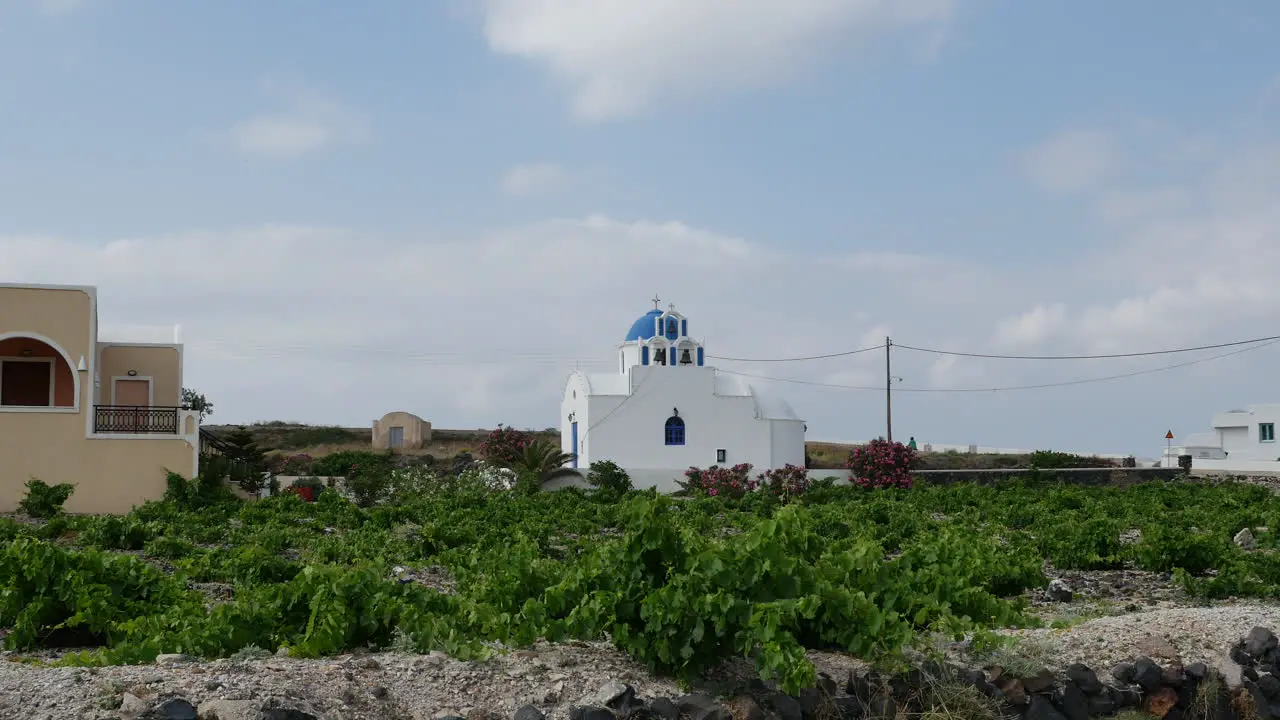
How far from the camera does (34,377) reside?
26625mm

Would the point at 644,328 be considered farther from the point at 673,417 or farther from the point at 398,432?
the point at 398,432

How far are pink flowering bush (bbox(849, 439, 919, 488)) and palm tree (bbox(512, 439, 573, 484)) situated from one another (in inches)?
364

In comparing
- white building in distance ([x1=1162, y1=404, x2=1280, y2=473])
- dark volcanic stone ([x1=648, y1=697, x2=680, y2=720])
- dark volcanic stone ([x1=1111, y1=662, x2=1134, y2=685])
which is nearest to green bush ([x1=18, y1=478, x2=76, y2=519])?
dark volcanic stone ([x1=648, y1=697, x2=680, y2=720])

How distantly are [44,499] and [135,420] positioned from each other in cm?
360

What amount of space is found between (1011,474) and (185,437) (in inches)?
1064

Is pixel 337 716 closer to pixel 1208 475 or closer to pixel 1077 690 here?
pixel 1077 690

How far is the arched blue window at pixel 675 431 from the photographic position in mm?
37375

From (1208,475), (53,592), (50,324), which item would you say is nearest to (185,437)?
(50,324)

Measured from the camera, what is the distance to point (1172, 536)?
1353cm

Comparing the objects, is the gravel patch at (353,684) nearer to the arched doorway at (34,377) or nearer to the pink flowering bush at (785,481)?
the arched doorway at (34,377)

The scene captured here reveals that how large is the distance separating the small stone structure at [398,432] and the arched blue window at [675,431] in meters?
21.3

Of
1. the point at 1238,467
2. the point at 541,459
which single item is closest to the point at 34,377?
the point at 541,459

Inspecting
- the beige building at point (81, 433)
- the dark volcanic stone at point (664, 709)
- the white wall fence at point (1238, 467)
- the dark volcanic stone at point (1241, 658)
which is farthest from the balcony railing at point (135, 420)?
the white wall fence at point (1238, 467)

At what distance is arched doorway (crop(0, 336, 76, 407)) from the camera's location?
26.3m
